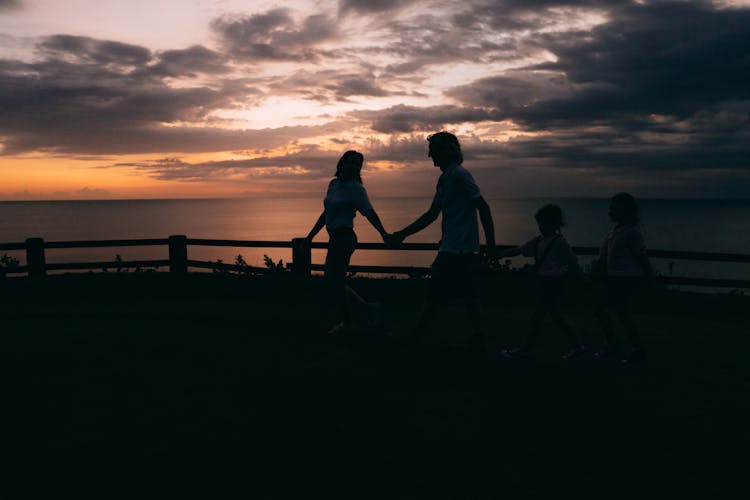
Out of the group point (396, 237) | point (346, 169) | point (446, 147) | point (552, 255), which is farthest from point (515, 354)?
point (346, 169)

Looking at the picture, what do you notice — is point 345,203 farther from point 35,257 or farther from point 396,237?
point 35,257

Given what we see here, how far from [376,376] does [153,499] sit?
2.58m

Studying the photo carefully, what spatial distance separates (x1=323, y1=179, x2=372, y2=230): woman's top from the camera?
681 cm

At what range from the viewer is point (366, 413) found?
4.27 metres

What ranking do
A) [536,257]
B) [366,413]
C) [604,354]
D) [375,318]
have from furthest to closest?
[375,318] < [604,354] < [536,257] < [366,413]

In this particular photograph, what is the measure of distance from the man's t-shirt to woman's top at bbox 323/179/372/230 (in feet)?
3.96

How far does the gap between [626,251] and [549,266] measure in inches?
32.1

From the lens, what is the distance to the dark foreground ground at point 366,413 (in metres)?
3.25

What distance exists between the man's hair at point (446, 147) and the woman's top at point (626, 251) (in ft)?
6.03

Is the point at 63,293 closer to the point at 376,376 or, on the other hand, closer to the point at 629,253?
the point at 376,376

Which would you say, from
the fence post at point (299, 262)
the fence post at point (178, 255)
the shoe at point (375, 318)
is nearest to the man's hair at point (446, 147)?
the shoe at point (375, 318)

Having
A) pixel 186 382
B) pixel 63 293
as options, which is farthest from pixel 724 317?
pixel 63 293

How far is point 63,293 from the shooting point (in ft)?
38.0

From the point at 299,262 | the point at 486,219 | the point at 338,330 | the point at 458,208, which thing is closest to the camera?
the point at 486,219
